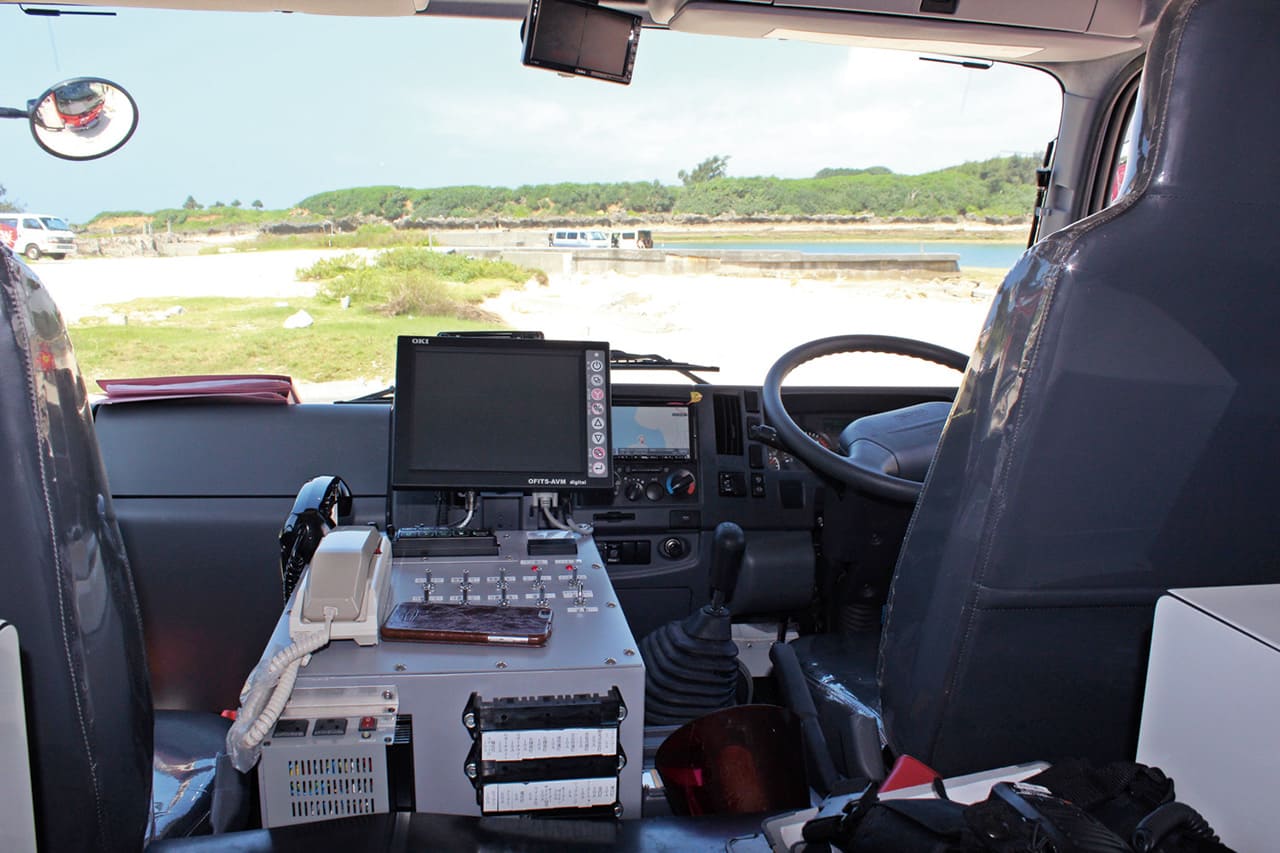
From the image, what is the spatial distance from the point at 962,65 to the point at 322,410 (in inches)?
85.2

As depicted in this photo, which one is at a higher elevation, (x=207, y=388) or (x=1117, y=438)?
(x=1117, y=438)

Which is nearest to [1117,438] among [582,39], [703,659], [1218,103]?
[1218,103]

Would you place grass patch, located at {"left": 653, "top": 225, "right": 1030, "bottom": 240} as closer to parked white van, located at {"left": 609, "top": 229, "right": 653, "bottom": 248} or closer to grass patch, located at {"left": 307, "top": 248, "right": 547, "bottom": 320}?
parked white van, located at {"left": 609, "top": 229, "right": 653, "bottom": 248}

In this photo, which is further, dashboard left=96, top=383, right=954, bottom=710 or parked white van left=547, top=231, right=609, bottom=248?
parked white van left=547, top=231, right=609, bottom=248

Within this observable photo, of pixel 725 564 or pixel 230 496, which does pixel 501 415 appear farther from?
pixel 230 496

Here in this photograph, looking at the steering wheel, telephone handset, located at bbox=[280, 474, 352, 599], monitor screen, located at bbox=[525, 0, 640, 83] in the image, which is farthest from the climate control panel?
telephone handset, located at bbox=[280, 474, 352, 599]

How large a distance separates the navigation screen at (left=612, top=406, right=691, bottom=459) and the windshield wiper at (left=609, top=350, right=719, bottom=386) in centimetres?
12

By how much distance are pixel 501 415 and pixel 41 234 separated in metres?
1.44

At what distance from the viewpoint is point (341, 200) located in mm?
2887

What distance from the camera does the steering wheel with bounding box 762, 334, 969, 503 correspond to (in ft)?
6.74

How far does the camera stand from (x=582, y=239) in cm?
299

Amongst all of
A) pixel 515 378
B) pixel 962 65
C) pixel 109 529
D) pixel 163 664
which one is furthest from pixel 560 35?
pixel 163 664

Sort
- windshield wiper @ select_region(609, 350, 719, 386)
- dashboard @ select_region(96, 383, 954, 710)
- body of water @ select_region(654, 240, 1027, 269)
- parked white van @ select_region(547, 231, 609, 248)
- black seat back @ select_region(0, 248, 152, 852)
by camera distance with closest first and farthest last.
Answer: black seat back @ select_region(0, 248, 152, 852) < dashboard @ select_region(96, 383, 954, 710) < windshield wiper @ select_region(609, 350, 719, 386) < parked white van @ select_region(547, 231, 609, 248) < body of water @ select_region(654, 240, 1027, 269)

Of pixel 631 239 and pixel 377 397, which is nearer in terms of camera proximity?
pixel 377 397
